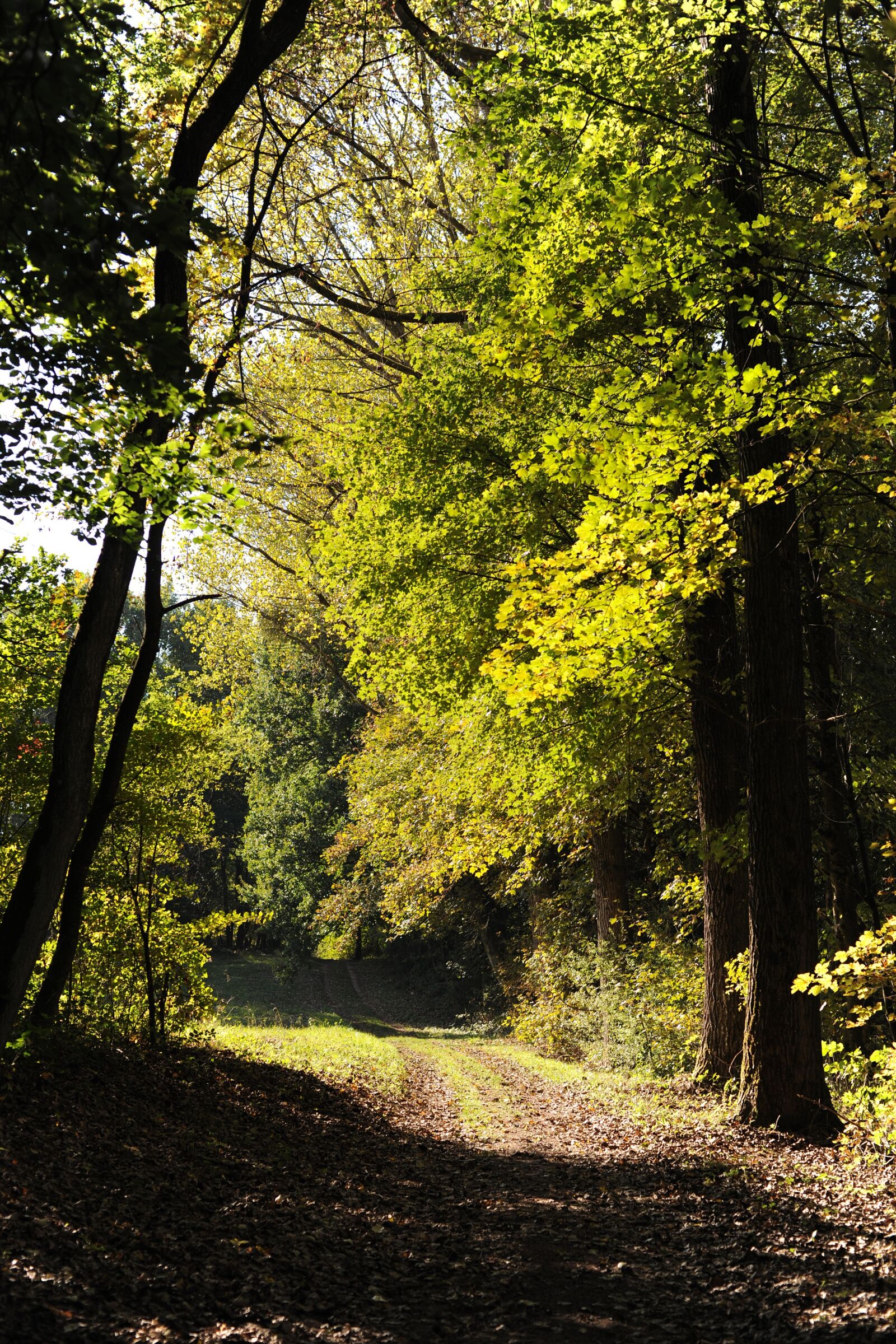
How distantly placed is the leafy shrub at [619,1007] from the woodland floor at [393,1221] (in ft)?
10.8

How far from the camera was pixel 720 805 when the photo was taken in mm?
11305

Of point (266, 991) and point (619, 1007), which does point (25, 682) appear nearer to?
point (619, 1007)

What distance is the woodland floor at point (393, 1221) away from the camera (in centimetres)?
473

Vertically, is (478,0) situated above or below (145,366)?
above

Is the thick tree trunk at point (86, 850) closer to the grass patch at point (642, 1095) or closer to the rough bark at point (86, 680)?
the rough bark at point (86, 680)

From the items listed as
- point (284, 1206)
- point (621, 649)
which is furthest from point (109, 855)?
point (621, 649)

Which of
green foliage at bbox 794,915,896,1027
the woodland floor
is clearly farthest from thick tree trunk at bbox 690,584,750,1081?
green foliage at bbox 794,915,896,1027

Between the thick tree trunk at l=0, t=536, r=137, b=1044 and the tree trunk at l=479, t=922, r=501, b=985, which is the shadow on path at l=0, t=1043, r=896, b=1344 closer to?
the thick tree trunk at l=0, t=536, r=137, b=1044

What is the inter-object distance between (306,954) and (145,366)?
3706cm

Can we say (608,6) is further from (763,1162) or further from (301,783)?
(301,783)

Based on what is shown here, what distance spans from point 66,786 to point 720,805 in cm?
740

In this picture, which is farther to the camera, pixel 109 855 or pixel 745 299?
pixel 109 855

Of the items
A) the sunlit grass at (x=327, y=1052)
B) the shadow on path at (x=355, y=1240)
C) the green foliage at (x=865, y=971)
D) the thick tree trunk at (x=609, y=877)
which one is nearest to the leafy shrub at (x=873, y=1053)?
the green foliage at (x=865, y=971)

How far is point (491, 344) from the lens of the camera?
1004 centimetres
